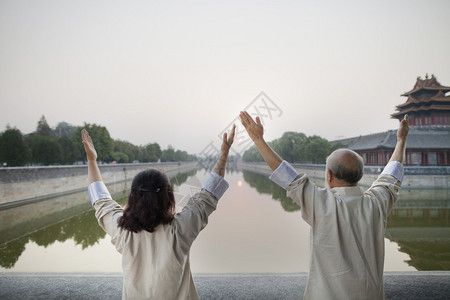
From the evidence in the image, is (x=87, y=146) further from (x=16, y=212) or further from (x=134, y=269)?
(x=16, y=212)

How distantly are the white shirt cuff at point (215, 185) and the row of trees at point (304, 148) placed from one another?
20.2m

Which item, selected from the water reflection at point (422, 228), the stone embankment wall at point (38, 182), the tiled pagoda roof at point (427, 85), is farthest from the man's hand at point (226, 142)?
the tiled pagoda roof at point (427, 85)

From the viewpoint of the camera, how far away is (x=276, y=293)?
1948 mm

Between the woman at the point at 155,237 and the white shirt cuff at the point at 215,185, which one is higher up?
the white shirt cuff at the point at 215,185

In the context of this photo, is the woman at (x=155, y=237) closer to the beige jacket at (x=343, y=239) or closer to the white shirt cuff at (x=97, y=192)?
the white shirt cuff at (x=97, y=192)

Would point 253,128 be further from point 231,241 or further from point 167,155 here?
point 167,155

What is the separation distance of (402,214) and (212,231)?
6953 mm

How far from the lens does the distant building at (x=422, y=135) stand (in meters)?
17.7

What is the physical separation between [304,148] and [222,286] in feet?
74.3

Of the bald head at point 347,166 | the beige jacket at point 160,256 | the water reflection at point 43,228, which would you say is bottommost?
the water reflection at point 43,228

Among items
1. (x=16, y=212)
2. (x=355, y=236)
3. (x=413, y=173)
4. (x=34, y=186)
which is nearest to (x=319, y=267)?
(x=355, y=236)

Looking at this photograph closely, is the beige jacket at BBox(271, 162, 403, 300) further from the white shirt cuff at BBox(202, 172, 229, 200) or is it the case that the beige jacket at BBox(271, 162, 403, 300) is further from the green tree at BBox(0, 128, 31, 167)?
the green tree at BBox(0, 128, 31, 167)

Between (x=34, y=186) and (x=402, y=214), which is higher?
(x=34, y=186)

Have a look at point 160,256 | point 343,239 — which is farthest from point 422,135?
point 160,256
